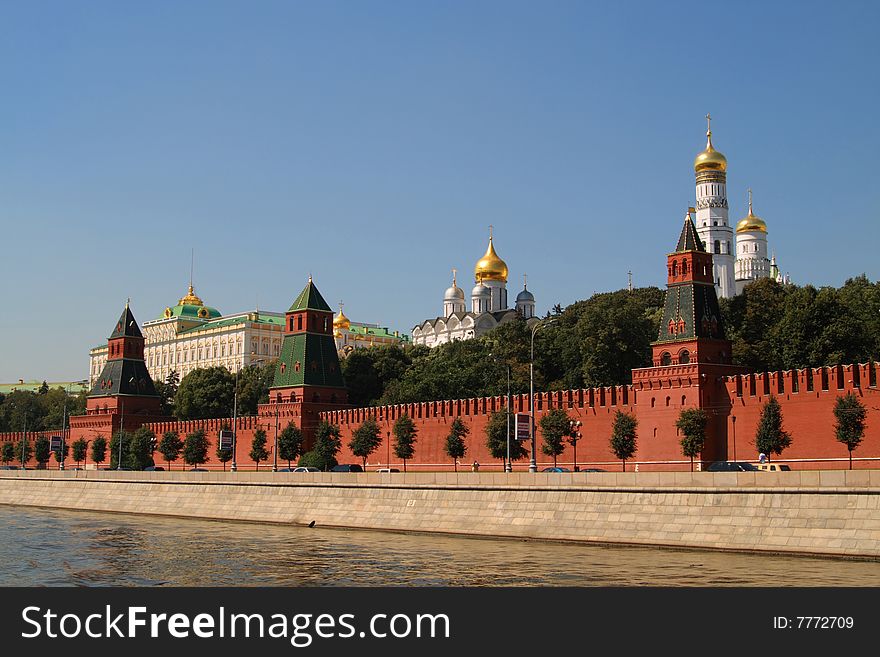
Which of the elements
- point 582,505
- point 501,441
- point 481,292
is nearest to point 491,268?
point 481,292

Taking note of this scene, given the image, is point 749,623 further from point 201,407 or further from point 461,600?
point 201,407

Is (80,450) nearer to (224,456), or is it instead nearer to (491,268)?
(224,456)

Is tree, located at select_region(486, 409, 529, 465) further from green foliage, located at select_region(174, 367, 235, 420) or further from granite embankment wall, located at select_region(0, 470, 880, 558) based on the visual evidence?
green foliage, located at select_region(174, 367, 235, 420)

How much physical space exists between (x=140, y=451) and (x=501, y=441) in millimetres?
30381

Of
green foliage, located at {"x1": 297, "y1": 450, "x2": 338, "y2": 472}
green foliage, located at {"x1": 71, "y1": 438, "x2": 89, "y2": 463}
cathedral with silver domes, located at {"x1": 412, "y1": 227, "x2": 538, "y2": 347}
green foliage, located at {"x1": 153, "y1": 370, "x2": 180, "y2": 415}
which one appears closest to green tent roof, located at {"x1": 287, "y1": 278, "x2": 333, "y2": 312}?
Answer: green foliage, located at {"x1": 297, "y1": 450, "x2": 338, "y2": 472}

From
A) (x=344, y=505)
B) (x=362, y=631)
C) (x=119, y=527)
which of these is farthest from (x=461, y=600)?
(x=119, y=527)

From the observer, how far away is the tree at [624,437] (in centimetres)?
4691

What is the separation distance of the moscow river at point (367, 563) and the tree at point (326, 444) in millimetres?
21917

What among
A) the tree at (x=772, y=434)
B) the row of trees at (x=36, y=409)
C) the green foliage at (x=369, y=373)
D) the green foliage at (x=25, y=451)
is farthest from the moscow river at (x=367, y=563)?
the row of trees at (x=36, y=409)

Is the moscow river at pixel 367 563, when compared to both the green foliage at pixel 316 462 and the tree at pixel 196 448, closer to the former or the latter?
the green foliage at pixel 316 462

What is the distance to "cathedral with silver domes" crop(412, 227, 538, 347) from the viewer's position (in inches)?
4737

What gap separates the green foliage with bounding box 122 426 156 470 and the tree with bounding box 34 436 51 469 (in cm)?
983

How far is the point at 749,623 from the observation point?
15.2 metres

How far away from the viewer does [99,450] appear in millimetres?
76188
